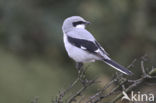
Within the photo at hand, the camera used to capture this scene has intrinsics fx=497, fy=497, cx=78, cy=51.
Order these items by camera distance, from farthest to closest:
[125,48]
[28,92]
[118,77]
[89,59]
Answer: [125,48]
[28,92]
[89,59]
[118,77]

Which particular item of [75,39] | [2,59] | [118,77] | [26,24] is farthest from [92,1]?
[118,77]

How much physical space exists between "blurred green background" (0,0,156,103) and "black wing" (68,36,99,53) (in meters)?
3.74

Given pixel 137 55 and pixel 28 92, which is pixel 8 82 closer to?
pixel 28 92

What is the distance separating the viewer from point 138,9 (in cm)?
750

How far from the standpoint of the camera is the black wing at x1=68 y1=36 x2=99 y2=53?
113 inches

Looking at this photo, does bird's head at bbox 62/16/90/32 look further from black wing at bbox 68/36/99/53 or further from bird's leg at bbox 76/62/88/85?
bird's leg at bbox 76/62/88/85

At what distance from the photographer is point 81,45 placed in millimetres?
2945

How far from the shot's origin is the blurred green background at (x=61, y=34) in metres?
7.09

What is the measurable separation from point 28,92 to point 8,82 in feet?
0.97

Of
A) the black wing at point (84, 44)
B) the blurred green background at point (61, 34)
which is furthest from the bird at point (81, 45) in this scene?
the blurred green background at point (61, 34)

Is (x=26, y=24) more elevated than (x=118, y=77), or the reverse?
(x=118, y=77)

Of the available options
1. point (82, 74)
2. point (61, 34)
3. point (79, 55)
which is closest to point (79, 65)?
point (79, 55)

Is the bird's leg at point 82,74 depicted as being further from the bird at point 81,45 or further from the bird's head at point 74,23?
the bird's head at point 74,23

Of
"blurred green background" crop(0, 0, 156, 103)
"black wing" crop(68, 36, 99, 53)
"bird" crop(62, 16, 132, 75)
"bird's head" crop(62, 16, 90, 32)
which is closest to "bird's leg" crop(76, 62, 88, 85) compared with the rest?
"bird" crop(62, 16, 132, 75)
